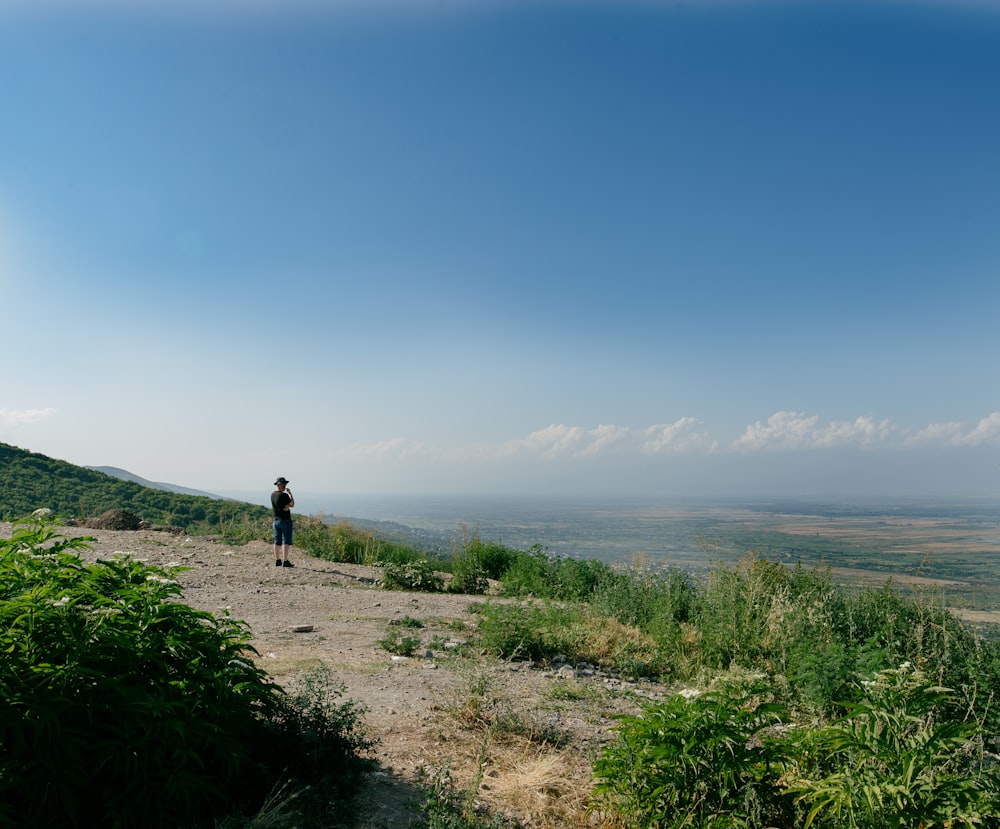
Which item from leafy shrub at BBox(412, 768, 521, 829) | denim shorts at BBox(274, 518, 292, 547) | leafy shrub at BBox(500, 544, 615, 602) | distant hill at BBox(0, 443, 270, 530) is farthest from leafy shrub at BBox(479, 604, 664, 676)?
distant hill at BBox(0, 443, 270, 530)

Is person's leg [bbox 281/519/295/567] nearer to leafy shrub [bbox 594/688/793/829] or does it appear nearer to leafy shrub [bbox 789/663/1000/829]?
leafy shrub [bbox 594/688/793/829]

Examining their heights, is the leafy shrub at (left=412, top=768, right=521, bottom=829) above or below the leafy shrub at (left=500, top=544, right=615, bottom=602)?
above

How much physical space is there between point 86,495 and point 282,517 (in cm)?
1982

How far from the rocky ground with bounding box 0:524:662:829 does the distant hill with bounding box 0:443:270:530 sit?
56.2ft

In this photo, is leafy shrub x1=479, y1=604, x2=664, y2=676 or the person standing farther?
the person standing

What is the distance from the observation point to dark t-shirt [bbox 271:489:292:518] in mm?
13523

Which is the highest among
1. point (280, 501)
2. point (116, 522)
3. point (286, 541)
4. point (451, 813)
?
point (280, 501)

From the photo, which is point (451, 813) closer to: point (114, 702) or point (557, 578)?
point (114, 702)

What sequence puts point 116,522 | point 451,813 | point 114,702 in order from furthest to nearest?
point 116,522 → point 451,813 → point 114,702

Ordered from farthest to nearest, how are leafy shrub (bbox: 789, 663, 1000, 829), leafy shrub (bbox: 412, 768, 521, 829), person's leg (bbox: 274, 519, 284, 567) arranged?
person's leg (bbox: 274, 519, 284, 567) < leafy shrub (bbox: 412, 768, 521, 829) < leafy shrub (bbox: 789, 663, 1000, 829)

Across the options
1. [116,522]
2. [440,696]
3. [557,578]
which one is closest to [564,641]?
[440,696]

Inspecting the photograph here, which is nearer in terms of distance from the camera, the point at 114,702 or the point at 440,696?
the point at 114,702

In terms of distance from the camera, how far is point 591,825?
3.26 meters

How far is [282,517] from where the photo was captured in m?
13.8
